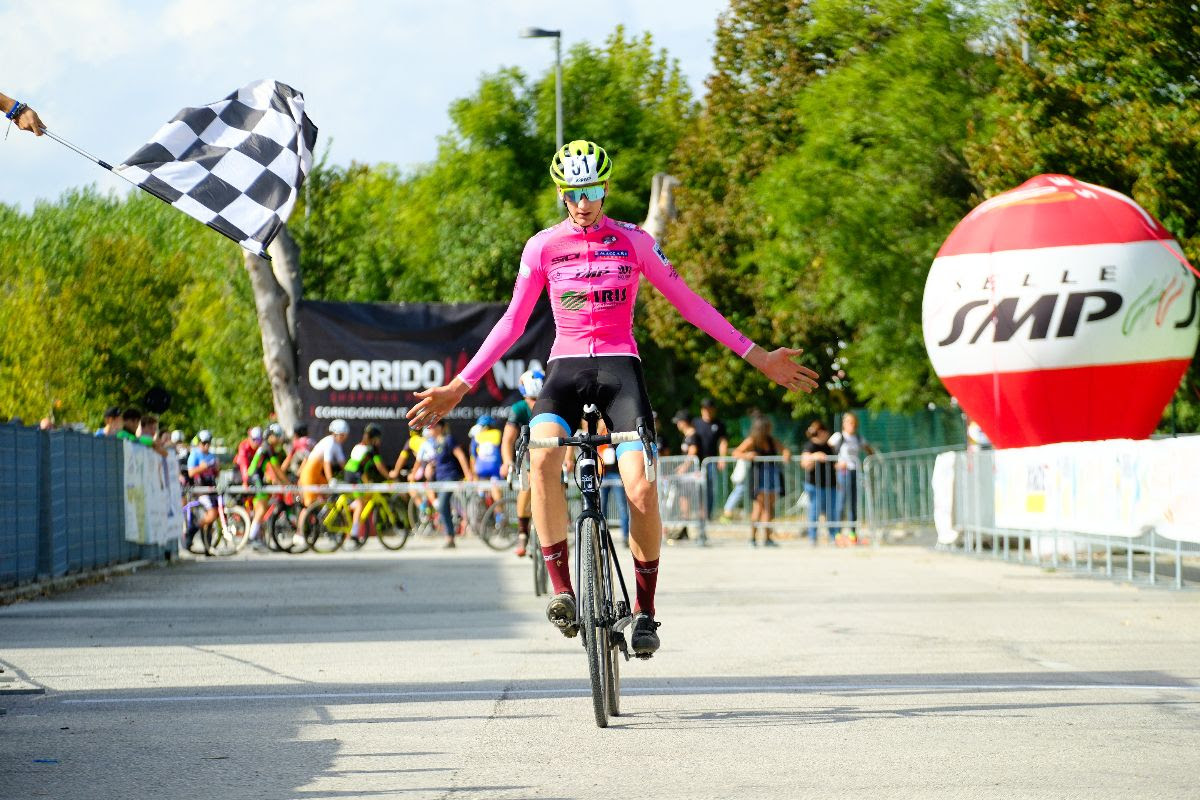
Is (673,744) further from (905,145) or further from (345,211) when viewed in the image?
(345,211)

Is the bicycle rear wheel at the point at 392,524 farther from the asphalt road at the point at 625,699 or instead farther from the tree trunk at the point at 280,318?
the tree trunk at the point at 280,318

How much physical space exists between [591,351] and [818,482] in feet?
65.8

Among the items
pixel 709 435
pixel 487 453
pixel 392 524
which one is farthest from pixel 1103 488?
pixel 709 435

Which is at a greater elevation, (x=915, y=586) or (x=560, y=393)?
(x=560, y=393)

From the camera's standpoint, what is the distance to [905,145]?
32.2 m

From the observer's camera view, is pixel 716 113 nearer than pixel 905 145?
No

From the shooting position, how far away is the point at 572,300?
8578mm

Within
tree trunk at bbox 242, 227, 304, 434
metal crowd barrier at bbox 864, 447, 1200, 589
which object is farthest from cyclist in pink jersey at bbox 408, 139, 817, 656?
tree trunk at bbox 242, 227, 304, 434

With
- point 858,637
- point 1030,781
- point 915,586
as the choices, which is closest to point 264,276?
point 915,586

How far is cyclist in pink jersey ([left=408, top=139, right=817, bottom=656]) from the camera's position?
27.5ft

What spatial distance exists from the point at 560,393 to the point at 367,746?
183 centimetres

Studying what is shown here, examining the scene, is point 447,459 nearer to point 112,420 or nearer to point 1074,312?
point 112,420

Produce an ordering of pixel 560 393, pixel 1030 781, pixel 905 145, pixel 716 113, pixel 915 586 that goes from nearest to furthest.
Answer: pixel 1030 781, pixel 560 393, pixel 915 586, pixel 905 145, pixel 716 113

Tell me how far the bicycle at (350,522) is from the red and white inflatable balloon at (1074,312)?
8.96 meters
